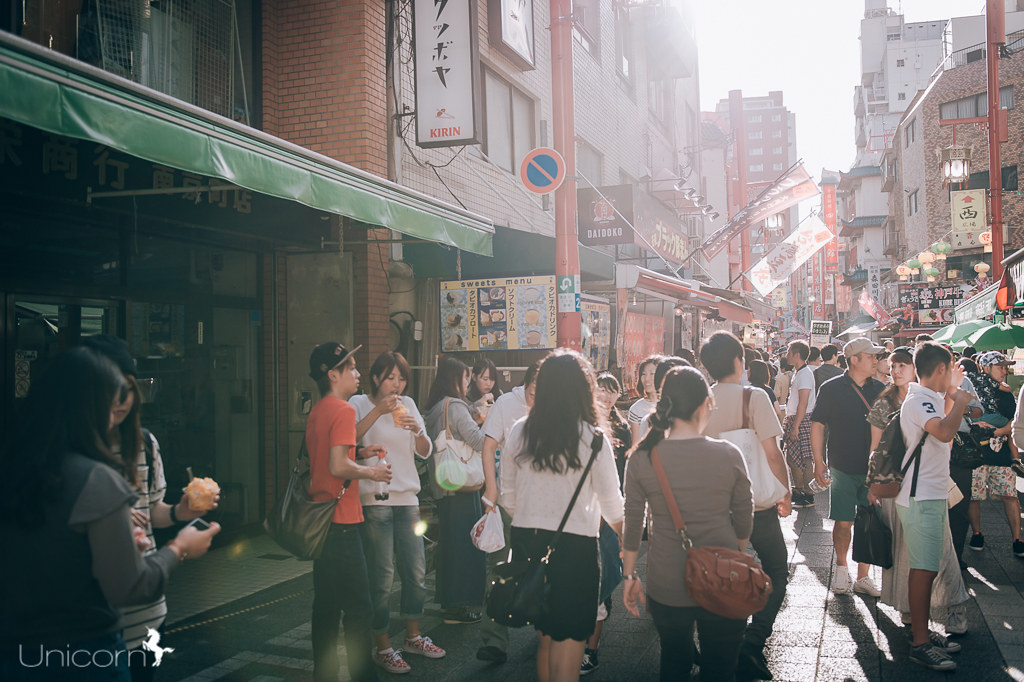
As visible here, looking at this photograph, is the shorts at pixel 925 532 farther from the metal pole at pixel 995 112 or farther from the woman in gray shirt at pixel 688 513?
the metal pole at pixel 995 112

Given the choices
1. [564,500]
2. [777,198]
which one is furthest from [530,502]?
[777,198]

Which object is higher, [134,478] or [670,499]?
[134,478]

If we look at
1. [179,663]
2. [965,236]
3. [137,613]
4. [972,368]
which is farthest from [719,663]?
[965,236]

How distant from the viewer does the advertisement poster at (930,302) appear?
27.4m

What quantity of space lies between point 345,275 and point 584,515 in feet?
18.0

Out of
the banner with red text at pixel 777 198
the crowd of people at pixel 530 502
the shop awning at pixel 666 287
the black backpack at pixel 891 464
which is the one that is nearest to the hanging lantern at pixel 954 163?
the banner with red text at pixel 777 198

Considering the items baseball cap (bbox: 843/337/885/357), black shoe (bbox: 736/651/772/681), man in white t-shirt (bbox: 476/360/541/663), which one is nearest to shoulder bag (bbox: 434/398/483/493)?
man in white t-shirt (bbox: 476/360/541/663)

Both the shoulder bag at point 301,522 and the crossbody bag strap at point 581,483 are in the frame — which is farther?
the shoulder bag at point 301,522

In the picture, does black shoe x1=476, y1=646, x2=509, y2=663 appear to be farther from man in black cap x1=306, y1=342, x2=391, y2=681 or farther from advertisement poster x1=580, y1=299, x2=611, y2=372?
advertisement poster x1=580, y1=299, x2=611, y2=372

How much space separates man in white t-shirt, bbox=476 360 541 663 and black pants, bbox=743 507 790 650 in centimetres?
160

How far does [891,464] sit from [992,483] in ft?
10.8

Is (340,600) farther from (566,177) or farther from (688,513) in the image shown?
(566,177)

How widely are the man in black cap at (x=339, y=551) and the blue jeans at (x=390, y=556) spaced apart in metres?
0.34

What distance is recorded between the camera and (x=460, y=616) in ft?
19.8
